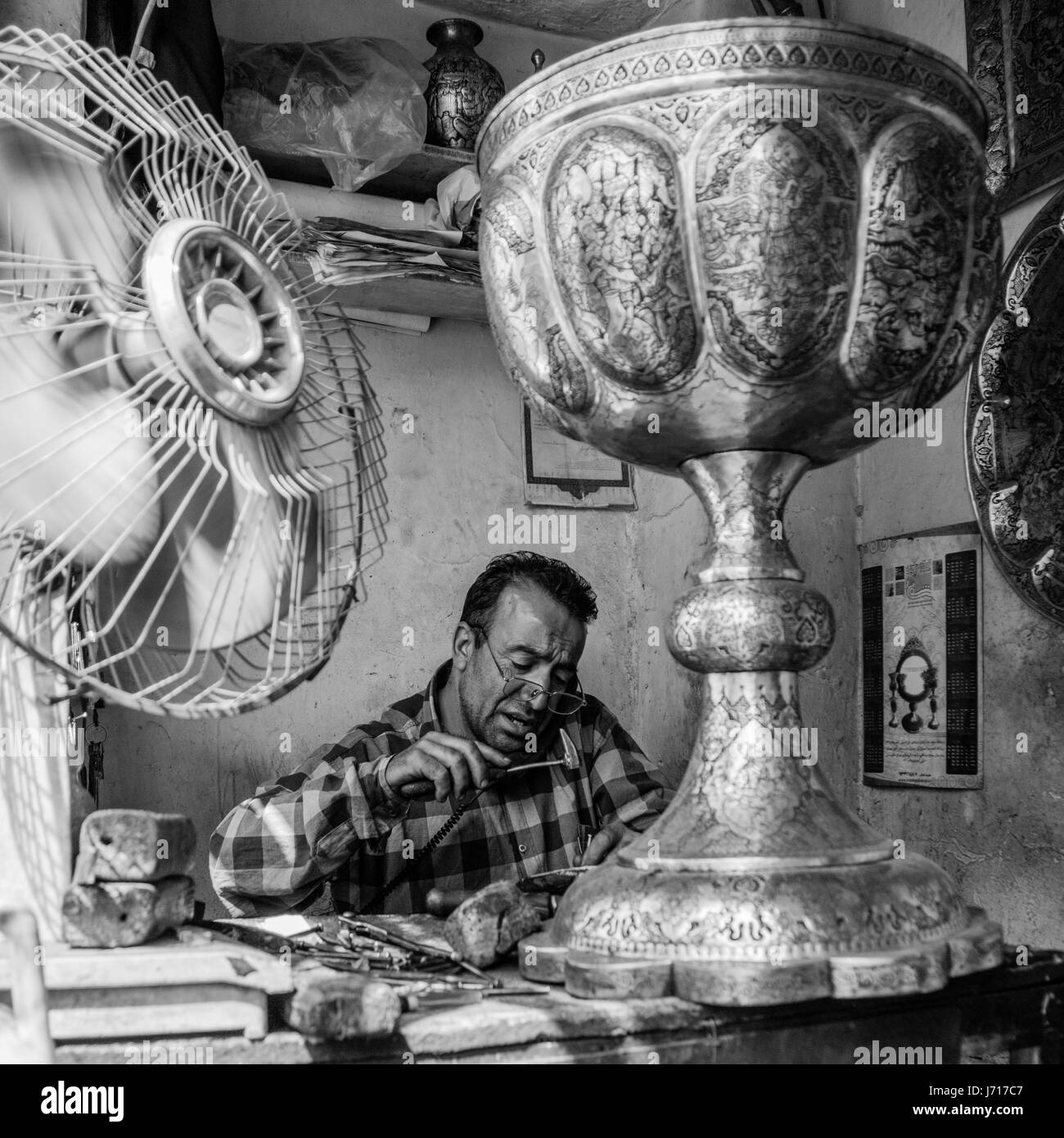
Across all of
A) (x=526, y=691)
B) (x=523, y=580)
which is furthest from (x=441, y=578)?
(x=526, y=691)

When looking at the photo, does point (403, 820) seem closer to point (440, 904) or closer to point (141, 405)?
point (440, 904)

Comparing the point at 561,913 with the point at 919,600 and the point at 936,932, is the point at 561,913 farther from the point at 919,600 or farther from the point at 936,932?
the point at 919,600

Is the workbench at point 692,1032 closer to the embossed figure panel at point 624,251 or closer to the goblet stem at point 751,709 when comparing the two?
the goblet stem at point 751,709

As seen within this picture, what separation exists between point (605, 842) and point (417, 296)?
1.00 meters

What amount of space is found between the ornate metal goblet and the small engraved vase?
116 centimetres

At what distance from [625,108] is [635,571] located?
163 cm

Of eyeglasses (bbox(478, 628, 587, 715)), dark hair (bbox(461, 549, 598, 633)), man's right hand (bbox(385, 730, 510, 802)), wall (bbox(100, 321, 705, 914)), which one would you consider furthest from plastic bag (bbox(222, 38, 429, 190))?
man's right hand (bbox(385, 730, 510, 802))

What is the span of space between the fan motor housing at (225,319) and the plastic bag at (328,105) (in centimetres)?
111

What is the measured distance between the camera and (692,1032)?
2.47ft

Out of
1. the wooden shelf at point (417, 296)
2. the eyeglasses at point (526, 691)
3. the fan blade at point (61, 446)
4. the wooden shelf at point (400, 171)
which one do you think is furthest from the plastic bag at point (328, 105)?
the fan blade at point (61, 446)

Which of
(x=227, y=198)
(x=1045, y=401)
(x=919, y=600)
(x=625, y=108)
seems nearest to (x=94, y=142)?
(x=227, y=198)

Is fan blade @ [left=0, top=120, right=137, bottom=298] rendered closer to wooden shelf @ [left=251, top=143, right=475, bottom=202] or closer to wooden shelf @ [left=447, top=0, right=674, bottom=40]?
wooden shelf @ [left=251, top=143, right=475, bottom=202]

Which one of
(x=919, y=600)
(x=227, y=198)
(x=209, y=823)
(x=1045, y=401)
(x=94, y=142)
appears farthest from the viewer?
(x=209, y=823)

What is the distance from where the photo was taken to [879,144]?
2.67 feet
